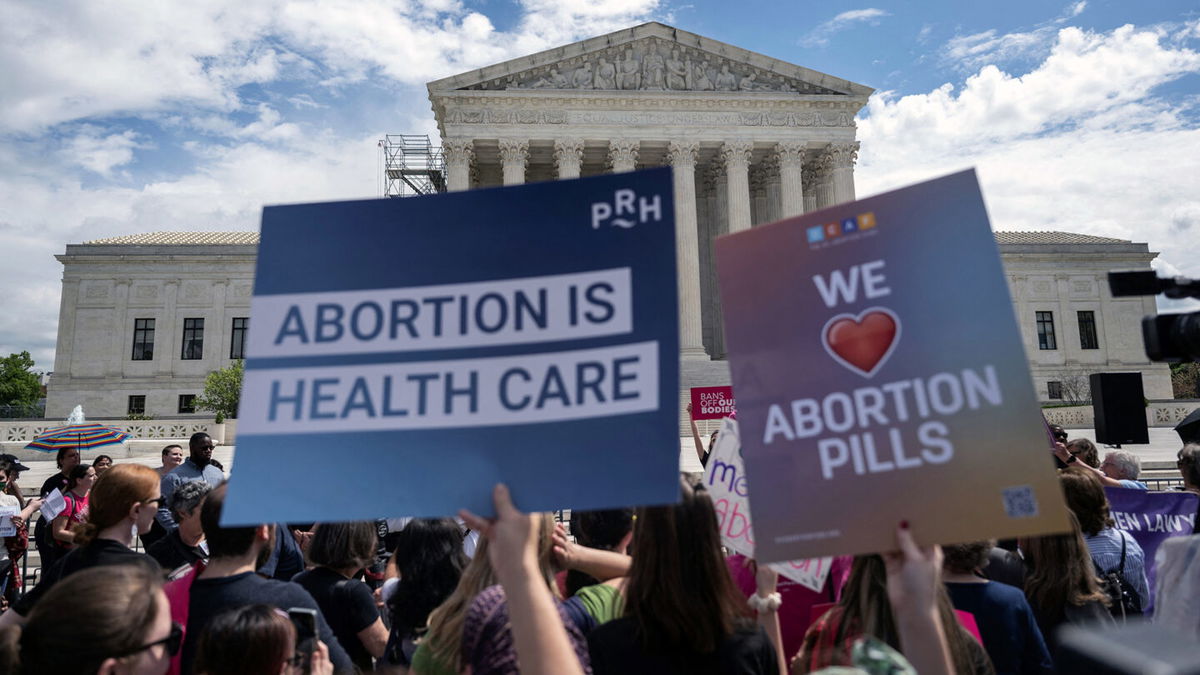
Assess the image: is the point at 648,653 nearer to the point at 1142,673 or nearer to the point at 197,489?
the point at 1142,673

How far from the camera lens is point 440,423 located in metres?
2.12

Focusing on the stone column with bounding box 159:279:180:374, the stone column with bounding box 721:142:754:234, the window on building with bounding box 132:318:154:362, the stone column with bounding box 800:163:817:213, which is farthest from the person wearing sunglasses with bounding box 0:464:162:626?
the window on building with bounding box 132:318:154:362

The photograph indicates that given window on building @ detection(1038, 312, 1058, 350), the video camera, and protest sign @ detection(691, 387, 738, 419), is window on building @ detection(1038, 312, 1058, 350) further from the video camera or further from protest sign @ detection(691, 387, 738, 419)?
the video camera

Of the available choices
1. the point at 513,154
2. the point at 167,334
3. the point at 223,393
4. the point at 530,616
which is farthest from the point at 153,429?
the point at 530,616

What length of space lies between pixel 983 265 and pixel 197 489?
4736mm

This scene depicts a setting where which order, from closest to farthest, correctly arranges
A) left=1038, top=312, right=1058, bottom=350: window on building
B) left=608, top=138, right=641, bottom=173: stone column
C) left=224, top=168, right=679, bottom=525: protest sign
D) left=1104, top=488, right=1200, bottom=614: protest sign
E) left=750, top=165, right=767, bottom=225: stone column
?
1. left=224, top=168, right=679, bottom=525: protest sign
2. left=1104, top=488, right=1200, bottom=614: protest sign
3. left=608, top=138, right=641, bottom=173: stone column
4. left=750, top=165, right=767, bottom=225: stone column
5. left=1038, top=312, right=1058, bottom=350: window on building

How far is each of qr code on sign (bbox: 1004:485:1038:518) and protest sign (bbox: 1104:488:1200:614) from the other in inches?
140

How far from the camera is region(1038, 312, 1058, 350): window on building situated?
45062 mm

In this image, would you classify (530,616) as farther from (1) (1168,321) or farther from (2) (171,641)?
(1) (1168,321)

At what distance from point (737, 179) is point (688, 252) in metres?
4.75

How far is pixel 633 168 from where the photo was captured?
35.5 meters

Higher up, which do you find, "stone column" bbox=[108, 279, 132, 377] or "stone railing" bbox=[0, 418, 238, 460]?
"stone column" bbox=[108, 279, 132, 377]

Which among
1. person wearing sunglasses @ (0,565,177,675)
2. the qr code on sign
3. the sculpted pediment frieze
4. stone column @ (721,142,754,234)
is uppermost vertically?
the sculpted pediment frieze

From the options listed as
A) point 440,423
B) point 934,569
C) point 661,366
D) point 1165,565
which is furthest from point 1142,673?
point 1165,565
